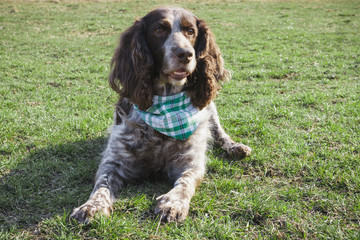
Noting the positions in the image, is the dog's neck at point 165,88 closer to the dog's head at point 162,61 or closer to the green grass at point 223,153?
the dog's head at point 162,61

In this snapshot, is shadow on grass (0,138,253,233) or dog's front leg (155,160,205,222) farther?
shadow on grass (0,138,253,233)

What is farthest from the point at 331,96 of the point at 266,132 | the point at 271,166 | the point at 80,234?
the point at 80,234

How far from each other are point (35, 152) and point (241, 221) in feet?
8.17

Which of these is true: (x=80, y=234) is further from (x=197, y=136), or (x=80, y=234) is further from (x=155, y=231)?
(x=197, y=136)

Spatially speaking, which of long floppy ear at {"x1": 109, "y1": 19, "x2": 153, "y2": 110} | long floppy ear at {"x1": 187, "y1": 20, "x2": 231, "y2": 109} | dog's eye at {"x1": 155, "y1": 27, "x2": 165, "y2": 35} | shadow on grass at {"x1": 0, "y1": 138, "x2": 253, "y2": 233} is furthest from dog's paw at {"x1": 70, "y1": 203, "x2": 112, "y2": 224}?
dog's eye at {"x1": 155, "y1": 27, "x2": 165, "y2": 35}

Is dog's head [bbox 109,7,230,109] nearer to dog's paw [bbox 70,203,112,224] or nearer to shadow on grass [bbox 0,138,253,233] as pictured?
shadow on grass [bbox 0,138,253,233]

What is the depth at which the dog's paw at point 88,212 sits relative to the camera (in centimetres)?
244

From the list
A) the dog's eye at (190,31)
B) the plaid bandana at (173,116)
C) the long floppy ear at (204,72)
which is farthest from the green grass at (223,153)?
the dog's eye at (190,31)

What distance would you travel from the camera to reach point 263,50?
9844 mm

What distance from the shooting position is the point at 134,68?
3375mm

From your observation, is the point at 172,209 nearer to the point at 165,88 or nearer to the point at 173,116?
the point at 173,116

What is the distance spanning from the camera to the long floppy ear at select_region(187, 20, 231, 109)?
3562mm

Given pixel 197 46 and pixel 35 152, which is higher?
pixel 197 46

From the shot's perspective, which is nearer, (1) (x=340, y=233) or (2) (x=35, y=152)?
(1) (x=340, y=233)
